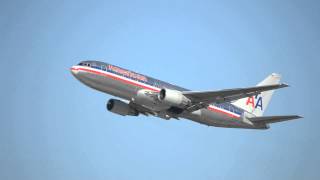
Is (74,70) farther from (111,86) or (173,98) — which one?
(173,98)

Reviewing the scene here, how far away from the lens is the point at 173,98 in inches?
1828

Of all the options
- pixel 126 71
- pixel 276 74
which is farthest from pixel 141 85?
pixel 276 74

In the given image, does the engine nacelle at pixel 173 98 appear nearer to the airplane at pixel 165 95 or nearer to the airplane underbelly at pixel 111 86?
the airplane at pixel 165 95

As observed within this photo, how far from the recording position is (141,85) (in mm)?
46812

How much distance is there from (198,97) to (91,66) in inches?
397

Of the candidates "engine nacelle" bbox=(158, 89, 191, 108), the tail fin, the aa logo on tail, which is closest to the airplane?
"engine nacelle" bbox=(158, 89, 191, 108)

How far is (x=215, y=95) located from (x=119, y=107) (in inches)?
424

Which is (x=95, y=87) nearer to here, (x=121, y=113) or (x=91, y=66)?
(x=91, y=66)

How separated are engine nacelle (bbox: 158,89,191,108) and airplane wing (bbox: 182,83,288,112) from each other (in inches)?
20.6

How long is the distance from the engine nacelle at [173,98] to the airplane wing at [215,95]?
52 cm

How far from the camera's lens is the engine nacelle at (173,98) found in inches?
1813

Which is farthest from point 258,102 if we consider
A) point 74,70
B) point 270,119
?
point 74,70

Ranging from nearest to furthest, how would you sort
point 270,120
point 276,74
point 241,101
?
point 270,120
point 241,101
point 276,74

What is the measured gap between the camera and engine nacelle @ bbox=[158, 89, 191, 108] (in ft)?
151
